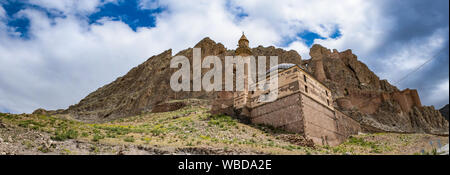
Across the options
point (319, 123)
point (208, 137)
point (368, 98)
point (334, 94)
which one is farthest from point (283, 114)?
point (368, 98)

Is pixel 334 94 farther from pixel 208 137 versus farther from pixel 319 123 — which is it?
pixel 208 137

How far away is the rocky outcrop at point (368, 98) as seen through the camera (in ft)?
160

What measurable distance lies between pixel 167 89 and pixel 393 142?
4119 centimetres

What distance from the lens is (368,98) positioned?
5259cm

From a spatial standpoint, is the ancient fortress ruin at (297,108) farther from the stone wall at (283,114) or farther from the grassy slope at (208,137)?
the grassy slope at (208,137)

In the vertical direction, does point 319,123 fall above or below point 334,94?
below

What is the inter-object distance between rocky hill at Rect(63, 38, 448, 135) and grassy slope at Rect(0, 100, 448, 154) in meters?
21.2

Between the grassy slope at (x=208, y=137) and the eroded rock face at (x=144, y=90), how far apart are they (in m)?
27.1

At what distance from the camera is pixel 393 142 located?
23766 mm

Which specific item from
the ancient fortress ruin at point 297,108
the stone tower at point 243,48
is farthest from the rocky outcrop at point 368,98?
the stone tower at point 243,48

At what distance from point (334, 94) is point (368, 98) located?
21.9 ft

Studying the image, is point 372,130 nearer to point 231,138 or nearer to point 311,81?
point 311,81

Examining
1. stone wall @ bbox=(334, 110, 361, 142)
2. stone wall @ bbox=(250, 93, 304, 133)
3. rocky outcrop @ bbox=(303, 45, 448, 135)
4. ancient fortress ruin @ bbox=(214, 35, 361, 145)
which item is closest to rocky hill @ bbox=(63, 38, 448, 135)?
rocky outcrop @ bbox=(303, 45, 448, 135)
